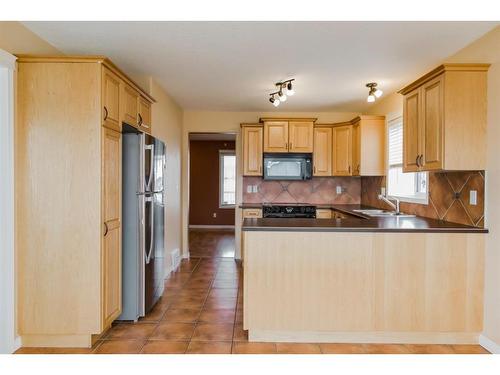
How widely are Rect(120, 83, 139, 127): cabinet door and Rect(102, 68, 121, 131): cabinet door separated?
3.8 inches

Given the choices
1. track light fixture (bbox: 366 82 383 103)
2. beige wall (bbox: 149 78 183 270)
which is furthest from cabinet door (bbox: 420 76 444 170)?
beige wall (bbox: 149 78 183 270)

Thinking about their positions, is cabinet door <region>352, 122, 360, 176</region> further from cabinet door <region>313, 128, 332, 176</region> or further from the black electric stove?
the black electric stove

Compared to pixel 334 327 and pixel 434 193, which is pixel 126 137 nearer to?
pixel 334 327

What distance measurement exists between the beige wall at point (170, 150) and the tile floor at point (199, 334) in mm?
916

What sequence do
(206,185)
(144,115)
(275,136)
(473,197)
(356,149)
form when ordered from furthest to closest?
(206,185)
(275,136)
(356,149)
(144,115)
(473,197)

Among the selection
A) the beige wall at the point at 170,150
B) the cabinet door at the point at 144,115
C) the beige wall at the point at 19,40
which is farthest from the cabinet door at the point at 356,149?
the beige wall at the point at 19,40

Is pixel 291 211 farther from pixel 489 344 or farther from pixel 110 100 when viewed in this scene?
pixel 110 100

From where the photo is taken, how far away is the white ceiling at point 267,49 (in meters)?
2.51

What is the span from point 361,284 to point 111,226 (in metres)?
1.93

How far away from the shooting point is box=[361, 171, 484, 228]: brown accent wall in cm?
261

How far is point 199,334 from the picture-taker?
9.09ft

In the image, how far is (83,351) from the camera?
2438 millimetres

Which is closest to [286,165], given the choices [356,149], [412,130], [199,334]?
[356,149]

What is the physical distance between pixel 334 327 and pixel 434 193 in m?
1.66
